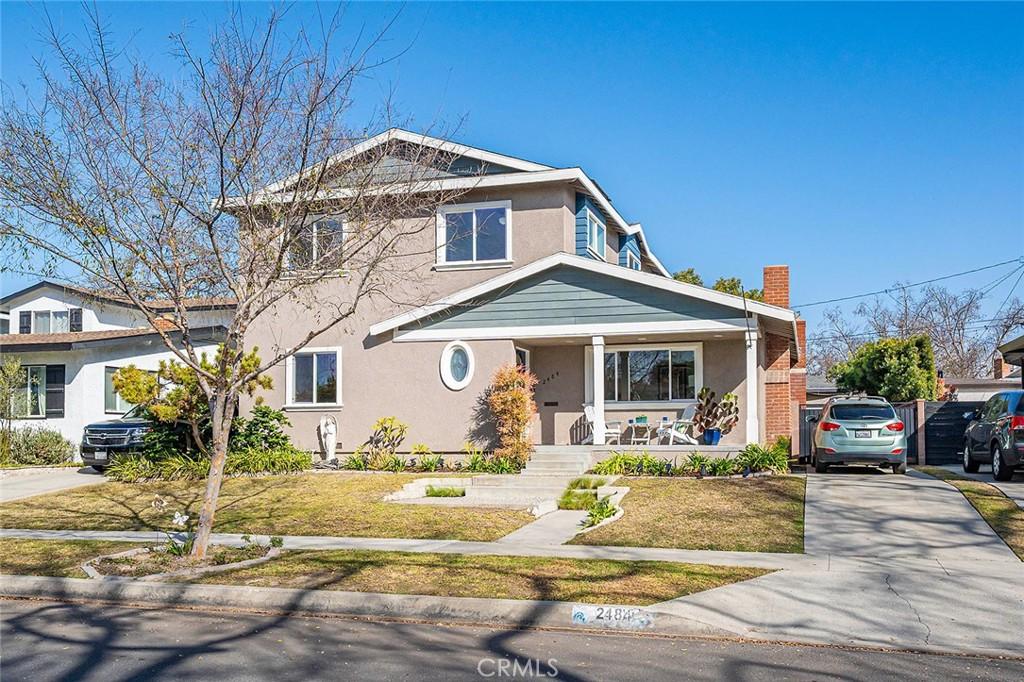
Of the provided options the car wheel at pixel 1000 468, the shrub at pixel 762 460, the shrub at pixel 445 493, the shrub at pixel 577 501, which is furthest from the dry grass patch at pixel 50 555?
the car wheel at pixel 1000 468

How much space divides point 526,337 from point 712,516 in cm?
762

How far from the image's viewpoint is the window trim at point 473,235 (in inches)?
826

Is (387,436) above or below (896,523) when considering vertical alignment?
above

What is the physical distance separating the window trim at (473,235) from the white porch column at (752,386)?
5.55 meters

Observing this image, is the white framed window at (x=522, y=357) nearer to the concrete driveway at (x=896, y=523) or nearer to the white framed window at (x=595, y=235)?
the white framed window at (x=595, y=235)

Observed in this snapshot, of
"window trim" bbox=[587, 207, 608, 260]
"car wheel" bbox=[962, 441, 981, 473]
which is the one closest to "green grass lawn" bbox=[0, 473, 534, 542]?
"window trim" bbox=[587, 207, 608, 260]

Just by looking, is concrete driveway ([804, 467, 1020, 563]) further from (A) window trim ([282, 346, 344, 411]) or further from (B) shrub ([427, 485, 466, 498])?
(A) window trim ([282, 346, 344, 411])

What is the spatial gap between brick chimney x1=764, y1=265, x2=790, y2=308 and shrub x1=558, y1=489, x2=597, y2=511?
9.74 meters

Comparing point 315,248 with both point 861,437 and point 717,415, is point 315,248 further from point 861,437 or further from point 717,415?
point 861,437

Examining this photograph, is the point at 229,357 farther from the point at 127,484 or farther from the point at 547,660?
the point at 127,484

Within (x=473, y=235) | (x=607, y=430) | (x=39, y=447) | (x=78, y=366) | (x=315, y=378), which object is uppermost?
(x=473, y=235)

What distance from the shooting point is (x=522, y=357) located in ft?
69.4

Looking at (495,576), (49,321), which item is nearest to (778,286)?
(495,576)

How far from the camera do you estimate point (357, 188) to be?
12.0 m
